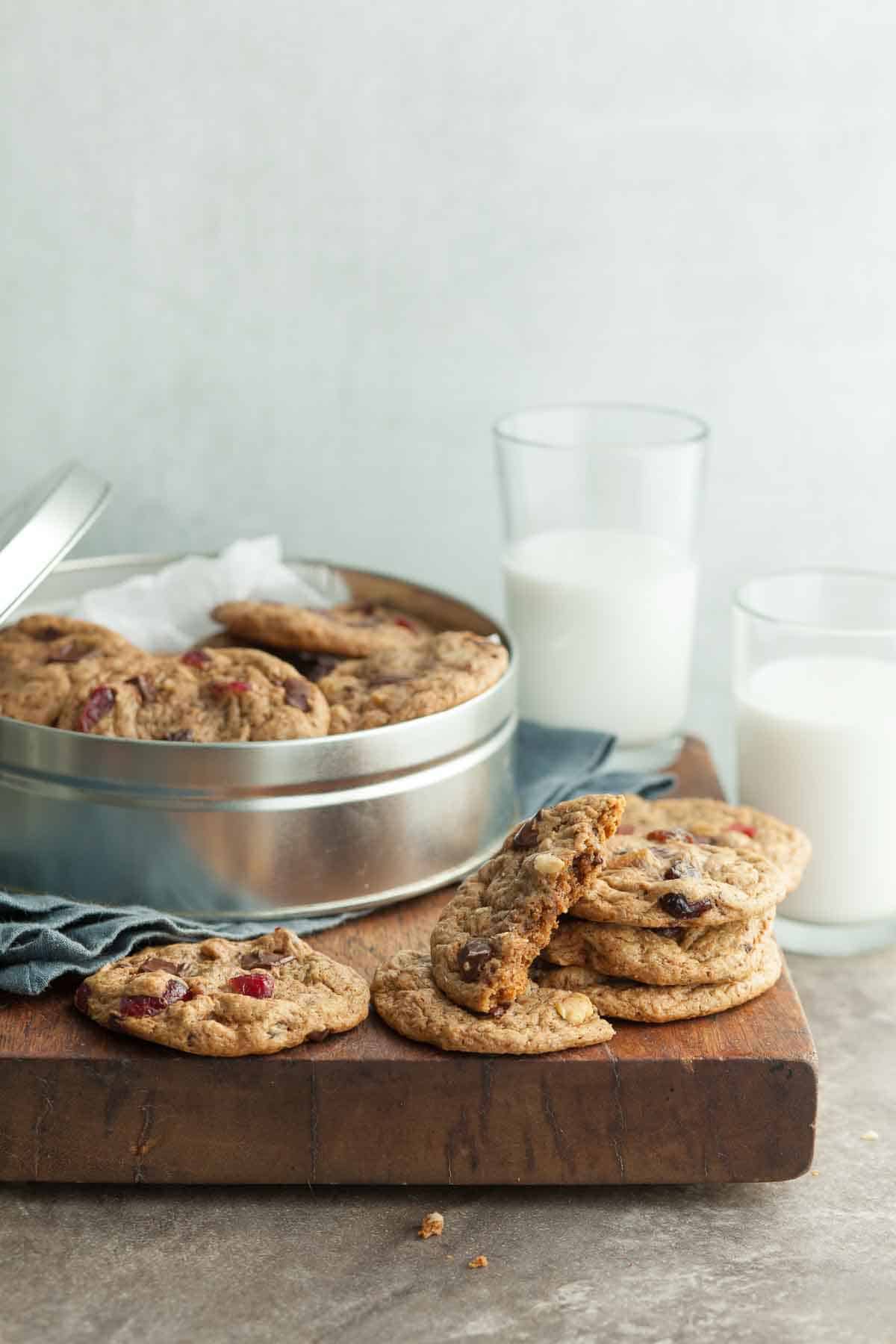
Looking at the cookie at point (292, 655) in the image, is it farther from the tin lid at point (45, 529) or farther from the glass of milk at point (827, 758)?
the glass of milk at point (827, 758)

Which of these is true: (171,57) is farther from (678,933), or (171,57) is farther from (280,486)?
(678,933)

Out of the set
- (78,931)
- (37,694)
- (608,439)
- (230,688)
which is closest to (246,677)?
(230,688)

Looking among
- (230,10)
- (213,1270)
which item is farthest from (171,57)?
(213,1270)

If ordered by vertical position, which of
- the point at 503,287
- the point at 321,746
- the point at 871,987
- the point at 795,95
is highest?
the point at 795,95

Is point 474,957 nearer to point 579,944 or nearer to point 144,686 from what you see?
point 579,944

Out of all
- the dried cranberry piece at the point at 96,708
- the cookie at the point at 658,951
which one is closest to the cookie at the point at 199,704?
the dried cranberry piece at the point at 96,708

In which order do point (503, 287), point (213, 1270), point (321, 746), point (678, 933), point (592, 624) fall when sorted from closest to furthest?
point (213, 1270) < point (678, 933) < point (321, 746) < point (592, 624) < point (503, 287)
